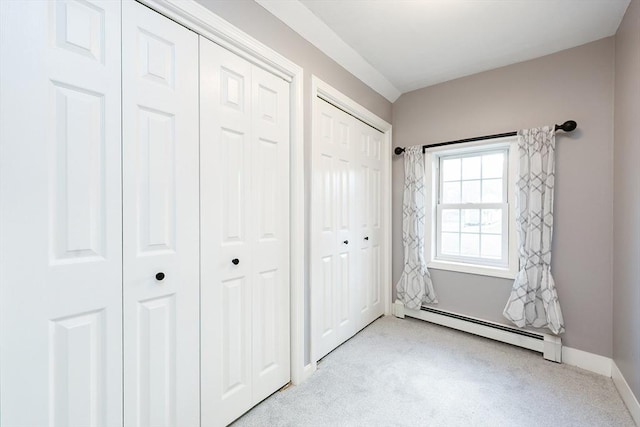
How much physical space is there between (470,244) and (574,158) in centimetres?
107

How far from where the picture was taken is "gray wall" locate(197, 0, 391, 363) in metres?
1.45

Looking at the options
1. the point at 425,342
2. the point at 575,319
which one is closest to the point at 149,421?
the point at 425,342

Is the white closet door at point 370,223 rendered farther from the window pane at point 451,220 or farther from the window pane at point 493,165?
the window pane at point 493,165

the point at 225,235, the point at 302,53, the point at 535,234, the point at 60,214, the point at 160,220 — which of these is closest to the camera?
the point at 60,214

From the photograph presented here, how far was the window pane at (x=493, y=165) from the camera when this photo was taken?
2537 mm

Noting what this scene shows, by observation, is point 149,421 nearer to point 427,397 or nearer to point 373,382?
point 373,382

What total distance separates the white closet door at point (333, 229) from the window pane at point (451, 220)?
1.02m

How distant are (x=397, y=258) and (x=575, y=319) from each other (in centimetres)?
149

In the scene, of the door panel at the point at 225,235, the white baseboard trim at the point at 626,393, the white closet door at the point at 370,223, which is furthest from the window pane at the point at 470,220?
the door panel at the point at 225,235

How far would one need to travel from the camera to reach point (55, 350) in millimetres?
937

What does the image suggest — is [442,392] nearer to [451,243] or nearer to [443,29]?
[451,243]

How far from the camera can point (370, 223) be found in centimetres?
277

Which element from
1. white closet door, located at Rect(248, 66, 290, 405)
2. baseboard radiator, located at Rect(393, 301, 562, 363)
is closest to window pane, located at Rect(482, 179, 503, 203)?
baseboard radiator, located at Rect(393, 301, 562, 363)

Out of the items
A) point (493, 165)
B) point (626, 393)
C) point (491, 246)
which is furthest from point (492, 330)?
point (493, 165)
